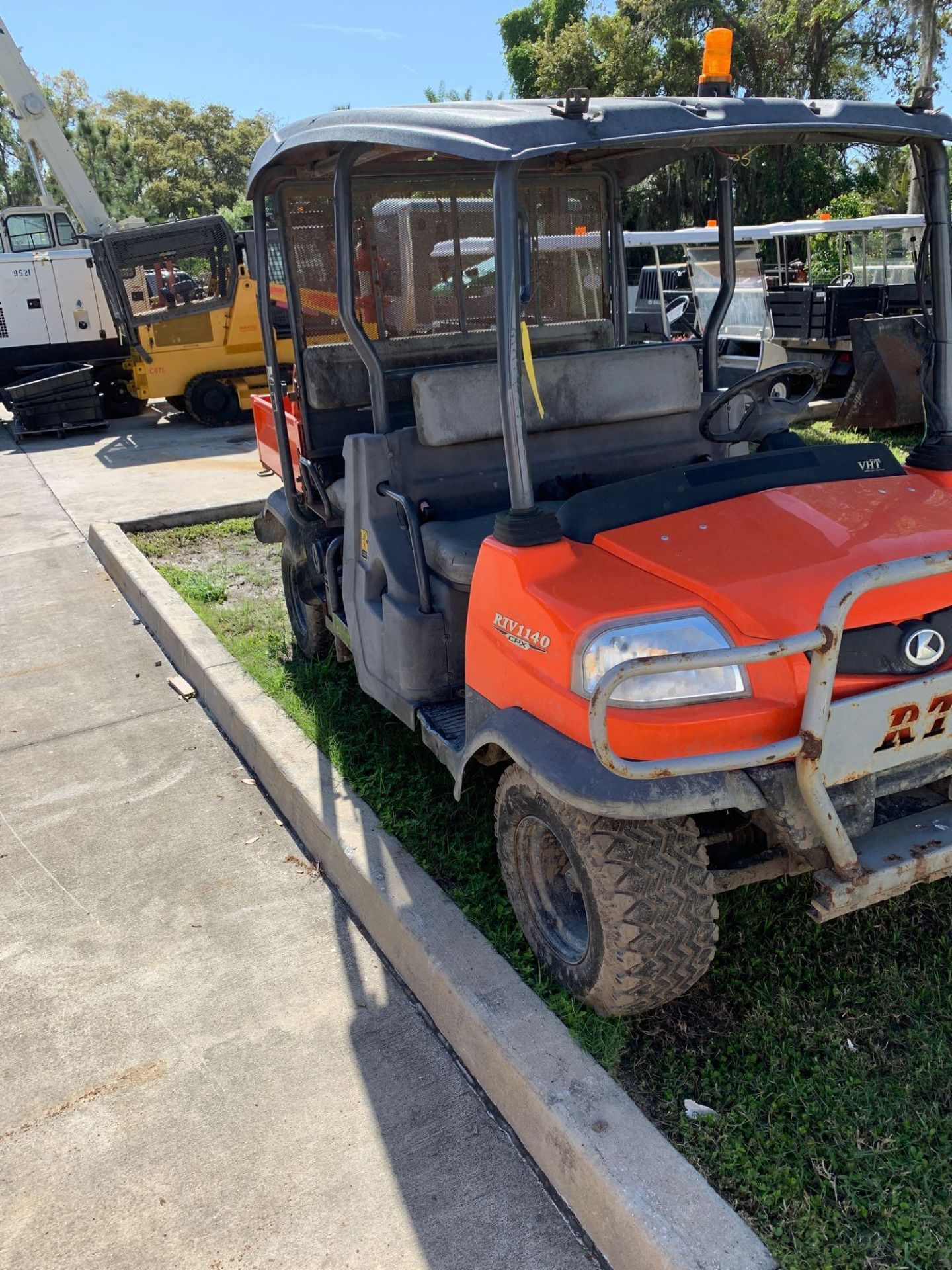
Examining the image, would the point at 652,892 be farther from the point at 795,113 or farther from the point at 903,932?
the point at 795,113

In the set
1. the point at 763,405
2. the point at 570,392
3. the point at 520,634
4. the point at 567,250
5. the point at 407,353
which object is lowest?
the point at 520,634

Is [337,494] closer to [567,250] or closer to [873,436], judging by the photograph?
[567,250]

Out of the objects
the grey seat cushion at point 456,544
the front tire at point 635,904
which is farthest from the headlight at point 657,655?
the grey seat cushion at point 456,544

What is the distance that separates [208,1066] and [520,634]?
150cm

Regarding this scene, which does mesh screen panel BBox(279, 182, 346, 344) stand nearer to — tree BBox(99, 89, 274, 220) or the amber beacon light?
the amber beacon light

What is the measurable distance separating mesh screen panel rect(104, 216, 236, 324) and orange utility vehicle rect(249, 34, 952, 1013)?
8.29m

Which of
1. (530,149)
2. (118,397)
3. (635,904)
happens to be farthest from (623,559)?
(118,397)

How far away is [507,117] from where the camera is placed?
2.47 metres

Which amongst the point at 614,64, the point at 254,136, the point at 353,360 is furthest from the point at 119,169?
the point at 353,360

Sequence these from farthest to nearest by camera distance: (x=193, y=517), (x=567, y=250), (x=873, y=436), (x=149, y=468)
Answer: (x=149, y=468), (x=873, y=436), (x=193, y=517), (x=567, y=250)

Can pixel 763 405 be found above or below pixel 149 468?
above

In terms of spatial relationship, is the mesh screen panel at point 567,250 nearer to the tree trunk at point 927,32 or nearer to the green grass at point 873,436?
the green grass at point 873,436

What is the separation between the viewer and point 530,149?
2.39 meters

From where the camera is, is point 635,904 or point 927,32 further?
point 927,32
